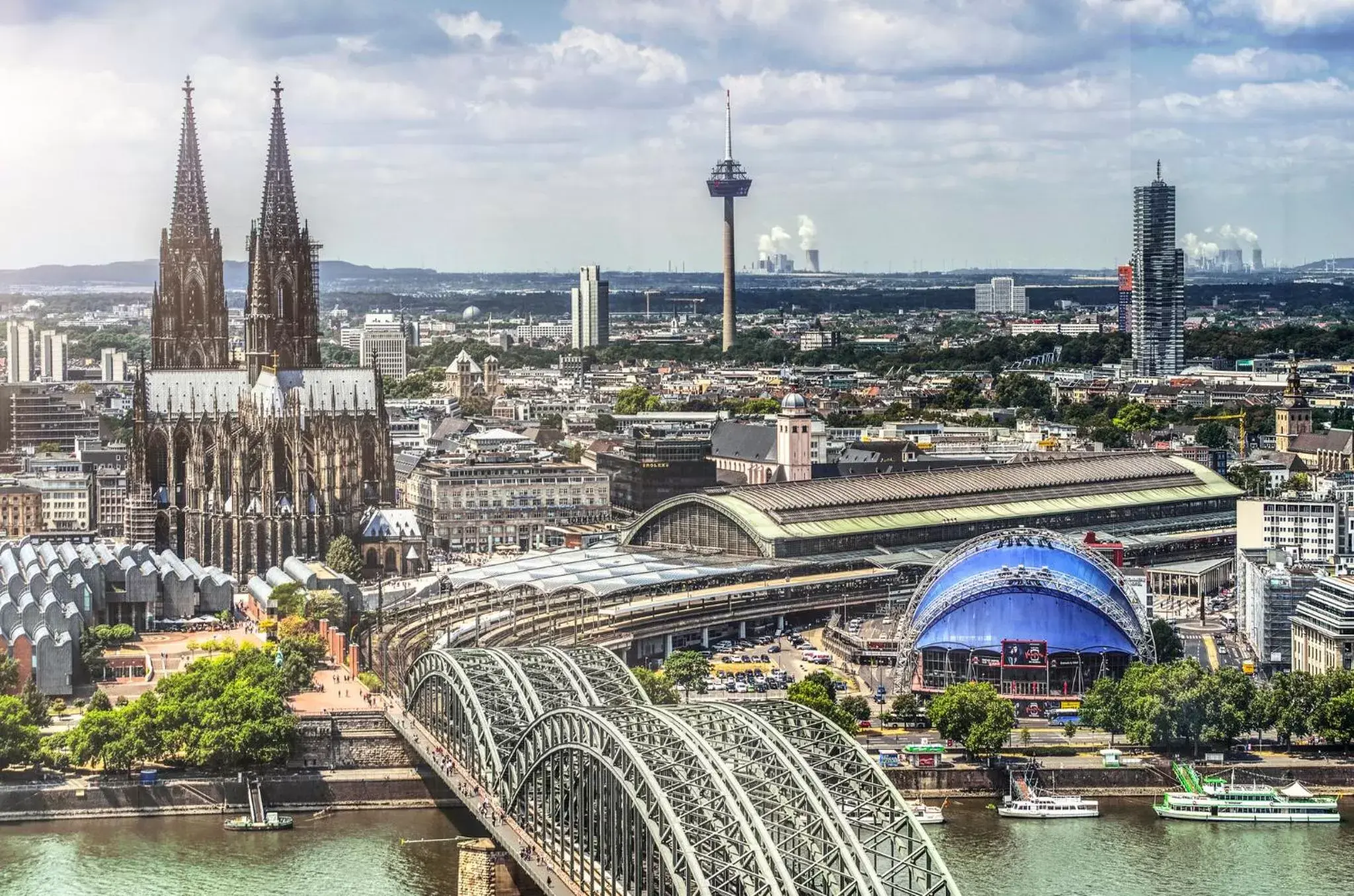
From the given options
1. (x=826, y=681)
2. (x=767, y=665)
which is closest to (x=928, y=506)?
(x=767, y=665)

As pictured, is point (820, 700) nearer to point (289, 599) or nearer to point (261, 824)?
point (261, 824)

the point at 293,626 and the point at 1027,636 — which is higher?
the point at 1027,636

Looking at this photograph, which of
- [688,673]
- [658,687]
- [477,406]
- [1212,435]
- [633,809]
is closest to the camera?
[633,809]

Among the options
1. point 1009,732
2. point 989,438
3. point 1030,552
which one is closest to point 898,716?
point 1009,732

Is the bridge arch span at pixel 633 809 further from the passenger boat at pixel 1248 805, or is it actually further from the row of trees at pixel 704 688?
the passenger boat at pixel 1248 805

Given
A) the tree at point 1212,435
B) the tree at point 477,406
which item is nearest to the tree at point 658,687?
the tree at point 1212,435
